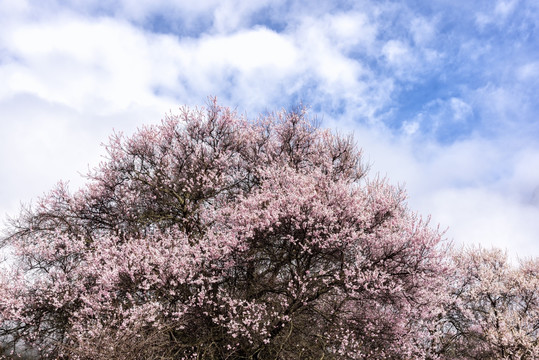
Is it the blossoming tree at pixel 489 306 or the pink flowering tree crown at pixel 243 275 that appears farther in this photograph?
the blossoming tree at pixel 489 306

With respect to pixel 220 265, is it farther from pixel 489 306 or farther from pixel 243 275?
pixel 489 306

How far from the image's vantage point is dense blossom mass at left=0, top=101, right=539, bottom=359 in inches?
522

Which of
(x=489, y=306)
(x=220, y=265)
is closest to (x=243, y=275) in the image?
(x=220, y=265)

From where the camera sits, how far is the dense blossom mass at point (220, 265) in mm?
13266

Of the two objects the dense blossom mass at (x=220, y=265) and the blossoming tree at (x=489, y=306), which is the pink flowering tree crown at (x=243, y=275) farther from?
the blossoming tree at (x=489, y=306)

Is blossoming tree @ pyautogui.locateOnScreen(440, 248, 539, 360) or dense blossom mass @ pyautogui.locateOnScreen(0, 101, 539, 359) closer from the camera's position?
dense blossom mass @ pyautogui.locateOnScreen(0, 101, 539, 359)

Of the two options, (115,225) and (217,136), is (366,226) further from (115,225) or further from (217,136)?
(115,225)

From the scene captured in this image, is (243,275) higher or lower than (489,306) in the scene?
lower

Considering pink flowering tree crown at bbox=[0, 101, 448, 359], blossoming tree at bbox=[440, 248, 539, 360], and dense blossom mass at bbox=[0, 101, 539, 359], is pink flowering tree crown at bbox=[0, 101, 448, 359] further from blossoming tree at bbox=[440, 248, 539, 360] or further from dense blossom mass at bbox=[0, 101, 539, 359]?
blossoming tree at bbox=[440, 248, 539, 360]

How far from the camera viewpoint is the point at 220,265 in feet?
46.1

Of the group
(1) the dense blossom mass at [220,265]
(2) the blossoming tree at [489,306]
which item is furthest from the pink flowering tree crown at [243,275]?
(2) the blossoming tree at [489,306]

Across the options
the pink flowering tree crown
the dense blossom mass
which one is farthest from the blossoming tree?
the pink flowering tree crown

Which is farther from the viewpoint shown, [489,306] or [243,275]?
[489,306]

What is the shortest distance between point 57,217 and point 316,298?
1096cm
